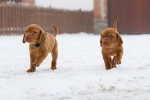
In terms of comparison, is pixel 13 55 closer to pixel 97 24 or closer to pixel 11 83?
pixel 11 83

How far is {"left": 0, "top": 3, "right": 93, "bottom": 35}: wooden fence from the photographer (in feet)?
50.2

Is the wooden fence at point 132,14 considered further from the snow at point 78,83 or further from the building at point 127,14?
the snow at point 78,83

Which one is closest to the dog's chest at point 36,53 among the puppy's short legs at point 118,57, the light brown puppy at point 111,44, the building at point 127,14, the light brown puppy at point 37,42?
the light brown puppy at point 37,42

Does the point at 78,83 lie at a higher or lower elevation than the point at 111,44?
lower

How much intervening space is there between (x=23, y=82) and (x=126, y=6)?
43.3 ft

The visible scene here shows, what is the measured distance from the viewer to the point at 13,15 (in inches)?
616

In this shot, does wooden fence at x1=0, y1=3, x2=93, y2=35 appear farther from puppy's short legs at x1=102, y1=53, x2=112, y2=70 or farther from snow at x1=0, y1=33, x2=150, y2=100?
puppy's short legs at x1=102, y1=53, x2=112, y2=70

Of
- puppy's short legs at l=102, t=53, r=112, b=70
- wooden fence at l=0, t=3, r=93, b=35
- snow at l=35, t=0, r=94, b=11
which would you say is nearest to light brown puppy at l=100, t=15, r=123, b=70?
puppy's short legs at l=102, t=53, r=112, b=70

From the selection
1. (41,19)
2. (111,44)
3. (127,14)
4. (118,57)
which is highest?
(111,44)

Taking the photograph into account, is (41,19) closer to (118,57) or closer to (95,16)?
(95,16)

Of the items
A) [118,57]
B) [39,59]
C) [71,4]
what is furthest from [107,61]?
[71,4]

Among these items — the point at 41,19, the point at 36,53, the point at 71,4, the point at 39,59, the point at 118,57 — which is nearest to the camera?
the point at 39,59

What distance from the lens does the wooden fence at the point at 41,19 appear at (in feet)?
50.2

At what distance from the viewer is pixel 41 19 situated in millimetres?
17891
